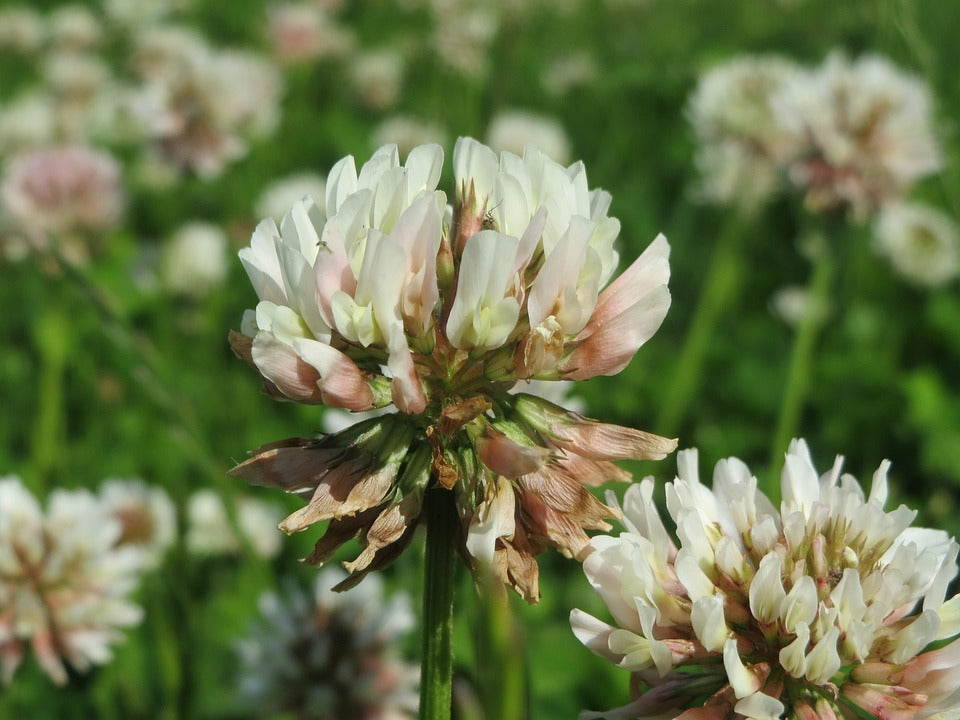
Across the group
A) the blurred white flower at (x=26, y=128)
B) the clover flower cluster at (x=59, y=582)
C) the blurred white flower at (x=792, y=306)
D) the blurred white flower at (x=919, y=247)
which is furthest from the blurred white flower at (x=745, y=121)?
the blurred white flower at (x=26, y=128)

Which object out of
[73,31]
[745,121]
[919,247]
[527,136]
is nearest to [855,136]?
[745,121]

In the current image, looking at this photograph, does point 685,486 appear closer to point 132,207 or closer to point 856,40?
point 132,207

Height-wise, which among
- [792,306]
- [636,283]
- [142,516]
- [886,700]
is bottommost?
[142,516]

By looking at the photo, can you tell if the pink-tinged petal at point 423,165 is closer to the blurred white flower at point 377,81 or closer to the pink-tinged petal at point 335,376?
the pink-tinged petal at point 335,376

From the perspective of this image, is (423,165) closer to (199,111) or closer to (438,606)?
(438,606)

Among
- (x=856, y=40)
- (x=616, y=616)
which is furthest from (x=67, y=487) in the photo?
(x=856, y=40)

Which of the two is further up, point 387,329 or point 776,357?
point 387,329

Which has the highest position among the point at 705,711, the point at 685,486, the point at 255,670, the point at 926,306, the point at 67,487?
the point at 685,486
